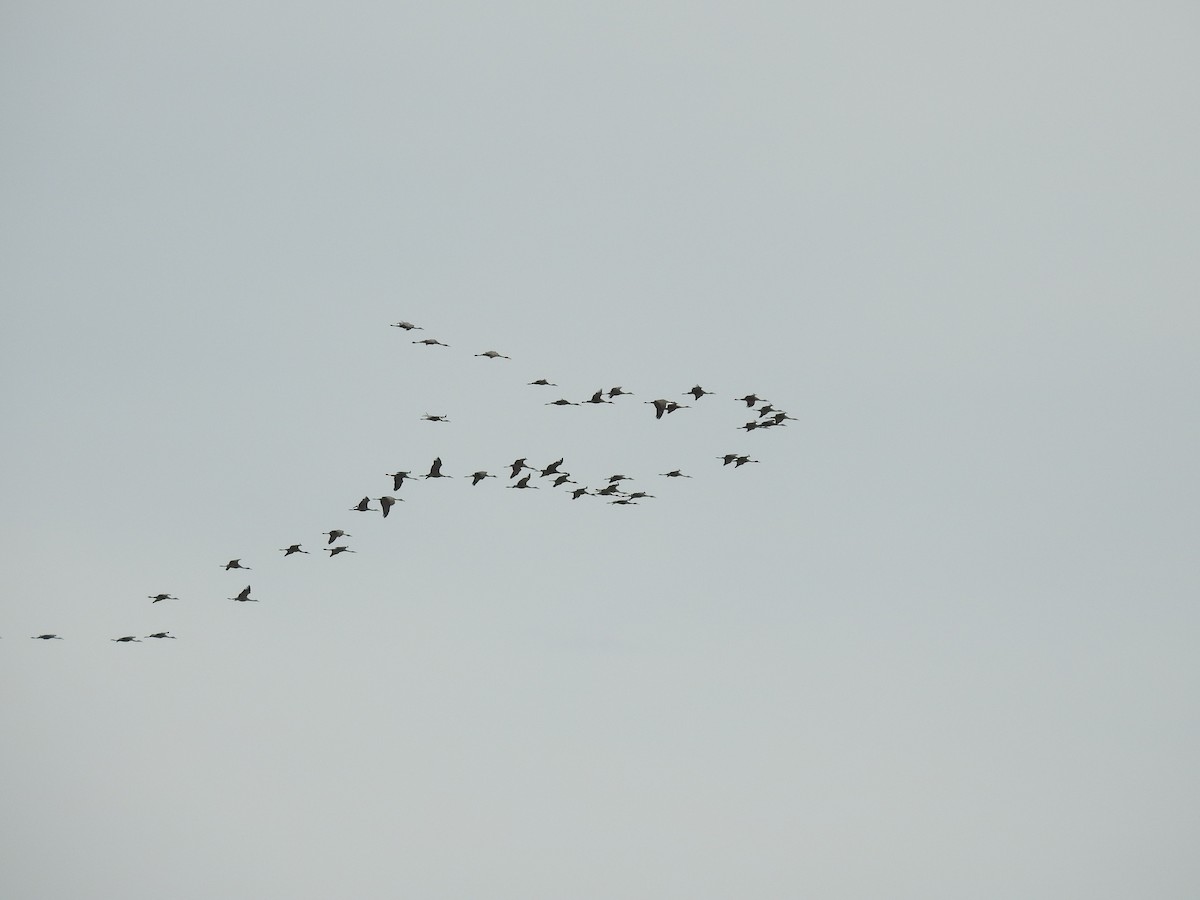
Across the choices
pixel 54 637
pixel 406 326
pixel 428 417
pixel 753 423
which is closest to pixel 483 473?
pixel 428 417

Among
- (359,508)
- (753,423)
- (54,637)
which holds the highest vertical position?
(753,423)

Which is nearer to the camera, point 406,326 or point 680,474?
point 406,326

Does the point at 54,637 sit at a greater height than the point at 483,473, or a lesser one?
lesser

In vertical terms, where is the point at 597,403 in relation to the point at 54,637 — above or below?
above

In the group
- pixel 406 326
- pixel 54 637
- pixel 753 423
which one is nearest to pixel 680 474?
pixel 753 423

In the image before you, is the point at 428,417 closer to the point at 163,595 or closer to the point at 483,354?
the point at 483,354

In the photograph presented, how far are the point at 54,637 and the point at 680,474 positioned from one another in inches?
1633

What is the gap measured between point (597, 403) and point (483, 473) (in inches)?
342

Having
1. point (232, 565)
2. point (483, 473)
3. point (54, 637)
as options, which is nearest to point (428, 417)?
point (483, 473)

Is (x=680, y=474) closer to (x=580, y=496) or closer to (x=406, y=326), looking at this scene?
(x=580, y=496)

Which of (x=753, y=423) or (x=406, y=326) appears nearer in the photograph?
(x=406, y=326)

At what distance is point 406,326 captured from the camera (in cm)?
9556

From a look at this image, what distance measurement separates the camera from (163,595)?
3927 inches

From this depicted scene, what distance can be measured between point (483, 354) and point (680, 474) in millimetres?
17907
